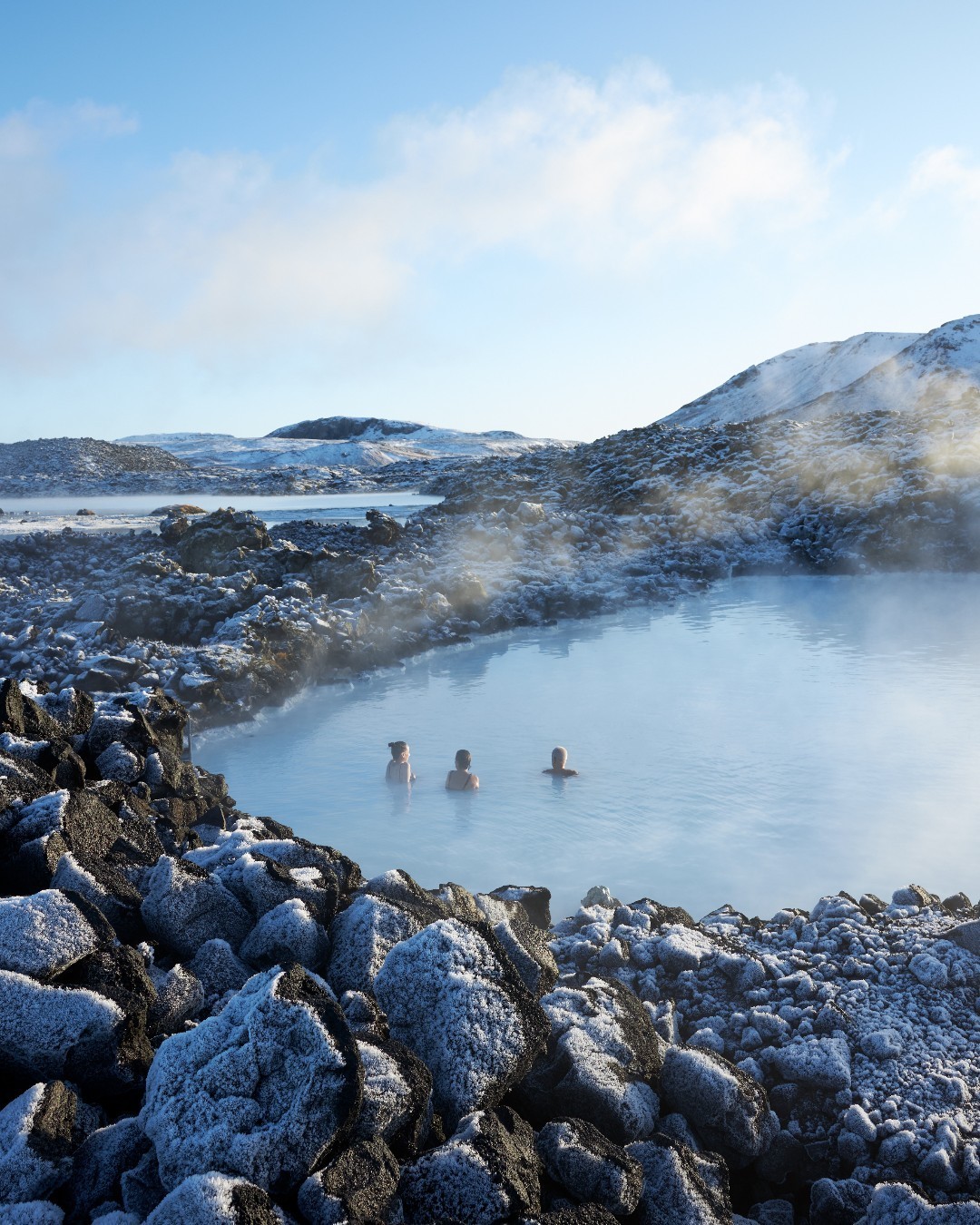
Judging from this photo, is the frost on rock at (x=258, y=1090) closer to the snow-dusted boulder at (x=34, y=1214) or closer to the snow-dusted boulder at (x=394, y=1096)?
the snow-dusted boulder at (x=394, y=1096)

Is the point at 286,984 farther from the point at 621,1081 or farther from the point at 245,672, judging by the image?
the point at 245,672

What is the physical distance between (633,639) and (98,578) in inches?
325

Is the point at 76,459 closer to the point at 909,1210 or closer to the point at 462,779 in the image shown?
the point at 462,779

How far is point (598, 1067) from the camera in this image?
2514 mm

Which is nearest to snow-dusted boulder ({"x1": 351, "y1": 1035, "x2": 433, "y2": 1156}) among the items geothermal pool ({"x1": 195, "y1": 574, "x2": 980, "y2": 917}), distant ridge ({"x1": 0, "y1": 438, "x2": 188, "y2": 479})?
geothermal pool ({"x1": 195, "y1": 574, "x2": 980, "y2": 917})

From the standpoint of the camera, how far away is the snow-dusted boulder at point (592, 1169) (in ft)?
6.97

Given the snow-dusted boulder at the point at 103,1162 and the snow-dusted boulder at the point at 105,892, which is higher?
the snow-dusted boulder at the point at 105,892

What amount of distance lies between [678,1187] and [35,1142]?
1.64 metres

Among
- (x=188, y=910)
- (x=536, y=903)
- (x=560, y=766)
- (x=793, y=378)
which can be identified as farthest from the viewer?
(x=793, y=378)

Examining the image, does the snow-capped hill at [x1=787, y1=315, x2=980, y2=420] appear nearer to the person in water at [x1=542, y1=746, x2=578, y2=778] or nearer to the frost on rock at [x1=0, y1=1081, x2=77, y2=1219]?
the person in water at [x1=542, y1=746, x2=578, y2=778]

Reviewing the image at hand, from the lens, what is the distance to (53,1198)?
78.4 inches

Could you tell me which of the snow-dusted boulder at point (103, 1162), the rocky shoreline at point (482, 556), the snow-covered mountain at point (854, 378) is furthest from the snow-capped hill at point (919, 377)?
the snow-dusted boulder at point (103, 1162)

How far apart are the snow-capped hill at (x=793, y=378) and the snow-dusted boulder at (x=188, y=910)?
45162mm

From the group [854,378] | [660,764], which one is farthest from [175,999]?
[854,378]
